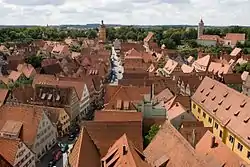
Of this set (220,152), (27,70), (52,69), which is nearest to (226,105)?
(220,152)

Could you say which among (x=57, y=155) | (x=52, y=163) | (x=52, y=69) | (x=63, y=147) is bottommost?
(x=52, y=163)

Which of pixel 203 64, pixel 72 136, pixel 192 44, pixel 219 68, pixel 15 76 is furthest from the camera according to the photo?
pixel 192 44

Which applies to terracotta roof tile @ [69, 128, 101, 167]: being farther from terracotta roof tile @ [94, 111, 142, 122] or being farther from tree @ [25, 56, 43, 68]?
tree @ [25, 56, 43, 68]

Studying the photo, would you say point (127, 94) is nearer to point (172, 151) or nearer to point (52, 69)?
point (172, 151)

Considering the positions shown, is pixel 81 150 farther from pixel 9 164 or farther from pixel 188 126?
pixel 188 126

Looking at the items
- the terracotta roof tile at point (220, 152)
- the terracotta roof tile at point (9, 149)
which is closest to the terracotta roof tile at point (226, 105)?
the terracotta roof tile at point (220, 152)
